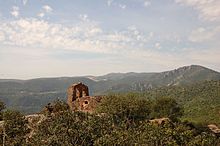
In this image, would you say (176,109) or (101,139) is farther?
(176,109)

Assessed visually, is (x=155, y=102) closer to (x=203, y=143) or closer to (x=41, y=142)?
(x=203, y=143)

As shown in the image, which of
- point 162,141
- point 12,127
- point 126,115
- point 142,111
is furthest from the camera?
point 142,111

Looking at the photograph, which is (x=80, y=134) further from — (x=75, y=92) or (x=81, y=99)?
(x=75, y=92)

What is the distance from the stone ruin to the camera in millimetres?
83375

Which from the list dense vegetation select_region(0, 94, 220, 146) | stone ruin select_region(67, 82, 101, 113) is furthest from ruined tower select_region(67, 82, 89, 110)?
dense vegetation select_region(0, 94, 220, 146)

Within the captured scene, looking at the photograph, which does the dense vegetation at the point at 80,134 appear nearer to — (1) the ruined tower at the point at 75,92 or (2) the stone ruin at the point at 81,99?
(2) the stone ruin at the point at 81,99

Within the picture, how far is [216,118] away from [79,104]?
5695 centimetres

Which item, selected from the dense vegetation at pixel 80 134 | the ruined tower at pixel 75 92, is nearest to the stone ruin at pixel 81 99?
the ruined tower at pixel 75 92

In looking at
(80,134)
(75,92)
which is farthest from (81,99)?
(80,134)

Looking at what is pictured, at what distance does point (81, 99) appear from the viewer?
286ft

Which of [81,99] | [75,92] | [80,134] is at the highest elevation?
[75,92]

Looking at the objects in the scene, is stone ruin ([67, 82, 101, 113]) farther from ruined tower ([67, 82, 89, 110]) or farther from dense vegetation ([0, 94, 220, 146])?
dense vegetation ([0, 94, 220, 146])

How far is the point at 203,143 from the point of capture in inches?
1646

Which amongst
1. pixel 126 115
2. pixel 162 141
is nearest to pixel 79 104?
pixel 126 115
